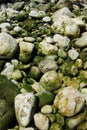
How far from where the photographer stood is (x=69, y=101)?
6098mm

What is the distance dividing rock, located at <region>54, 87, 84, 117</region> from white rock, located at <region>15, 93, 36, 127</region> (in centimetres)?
43

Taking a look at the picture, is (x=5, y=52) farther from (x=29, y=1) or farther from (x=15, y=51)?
(x=29, y=1)

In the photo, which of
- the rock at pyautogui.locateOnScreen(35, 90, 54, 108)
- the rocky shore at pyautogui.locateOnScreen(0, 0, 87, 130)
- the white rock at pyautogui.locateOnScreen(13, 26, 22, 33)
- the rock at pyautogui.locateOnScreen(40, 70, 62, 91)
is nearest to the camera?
the rocky shore at pyautogui.locateOnScreen(0, 0, 87, 130)

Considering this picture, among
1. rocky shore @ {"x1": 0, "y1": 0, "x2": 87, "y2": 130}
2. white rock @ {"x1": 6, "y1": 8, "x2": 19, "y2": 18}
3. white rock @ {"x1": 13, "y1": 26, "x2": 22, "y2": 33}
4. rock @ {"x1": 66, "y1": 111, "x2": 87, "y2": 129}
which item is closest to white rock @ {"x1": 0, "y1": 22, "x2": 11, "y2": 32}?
rocky shore @ {"x1": 0, "y1": 0, "x2": 87, "y2": 130}

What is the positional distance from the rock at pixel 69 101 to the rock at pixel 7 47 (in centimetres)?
151

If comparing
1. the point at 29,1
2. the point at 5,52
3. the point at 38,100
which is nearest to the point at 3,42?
the point at 5,52

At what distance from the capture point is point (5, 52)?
7.17 m

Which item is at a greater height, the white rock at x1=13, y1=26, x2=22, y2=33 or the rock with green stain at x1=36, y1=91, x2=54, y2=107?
the white rock at x1=13, y1=26, x2=22, y2=33

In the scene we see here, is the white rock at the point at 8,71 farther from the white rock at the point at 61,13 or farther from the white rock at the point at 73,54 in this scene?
the white rock at the point at 61,13

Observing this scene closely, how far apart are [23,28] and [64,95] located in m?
2.98

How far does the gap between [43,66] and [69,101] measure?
1223 millimetres

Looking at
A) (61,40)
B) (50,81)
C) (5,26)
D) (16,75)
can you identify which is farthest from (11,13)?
(50,81)

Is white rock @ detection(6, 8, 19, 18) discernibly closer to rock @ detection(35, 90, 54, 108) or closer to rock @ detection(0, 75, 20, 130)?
rock @ detection(0, 75, 20, 130)

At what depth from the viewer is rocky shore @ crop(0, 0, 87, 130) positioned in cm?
598
